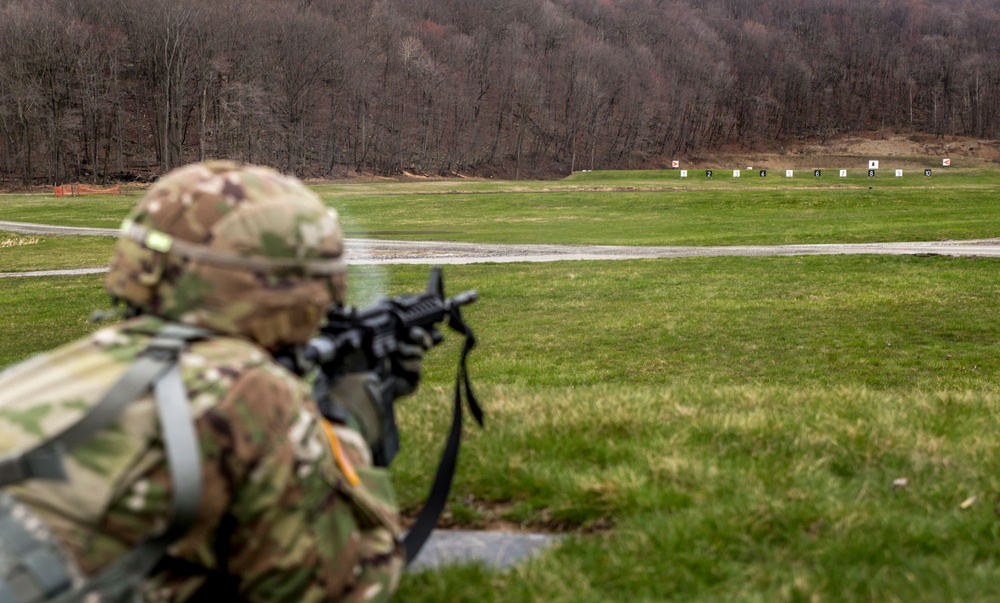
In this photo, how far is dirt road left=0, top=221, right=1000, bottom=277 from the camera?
76.8 feet

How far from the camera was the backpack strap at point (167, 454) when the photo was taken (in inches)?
75.2

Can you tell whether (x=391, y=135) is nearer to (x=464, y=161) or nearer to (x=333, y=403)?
(x=464, y=161)

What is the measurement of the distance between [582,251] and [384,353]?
2346 centimetres

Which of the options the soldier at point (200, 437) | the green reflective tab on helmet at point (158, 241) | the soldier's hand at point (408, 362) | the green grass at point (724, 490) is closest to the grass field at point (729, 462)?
the green grass at point (724, 490)

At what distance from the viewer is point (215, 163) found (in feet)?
7.79

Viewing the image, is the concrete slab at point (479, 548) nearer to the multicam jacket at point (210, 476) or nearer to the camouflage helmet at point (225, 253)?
the multicam jacket at point (210, 476)

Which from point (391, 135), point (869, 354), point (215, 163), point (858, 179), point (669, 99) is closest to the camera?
point (215, 163)

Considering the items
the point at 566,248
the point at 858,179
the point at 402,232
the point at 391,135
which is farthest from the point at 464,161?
the point at 566,248

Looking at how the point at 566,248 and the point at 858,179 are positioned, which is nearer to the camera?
the point at 566,248

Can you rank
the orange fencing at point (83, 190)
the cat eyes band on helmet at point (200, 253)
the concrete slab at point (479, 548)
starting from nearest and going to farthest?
the cat eyes band on helmet at point (200, 253) < the concrete slab at point (479, 548) < the orange fencing at point (83, 190)

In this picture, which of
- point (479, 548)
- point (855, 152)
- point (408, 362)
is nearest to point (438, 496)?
point (479, 548)

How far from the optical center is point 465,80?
110 metres

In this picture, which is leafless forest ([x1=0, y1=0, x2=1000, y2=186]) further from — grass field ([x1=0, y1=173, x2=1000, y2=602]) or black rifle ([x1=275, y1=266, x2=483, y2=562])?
black rifle ([x1=275, y1=266, x2=483, y2=562])

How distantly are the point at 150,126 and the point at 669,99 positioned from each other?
6889cm
